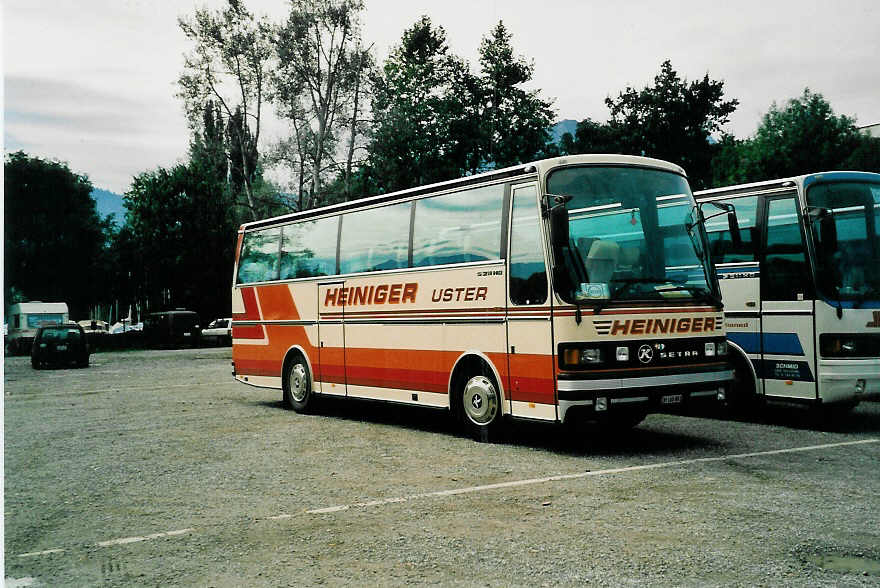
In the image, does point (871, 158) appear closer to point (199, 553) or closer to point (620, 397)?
point (620, 397)

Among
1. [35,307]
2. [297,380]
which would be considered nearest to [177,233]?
[35,307]

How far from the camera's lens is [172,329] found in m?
50.6

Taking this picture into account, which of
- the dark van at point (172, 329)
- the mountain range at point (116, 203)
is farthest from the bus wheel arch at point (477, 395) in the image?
the dark van at point (172, 329)

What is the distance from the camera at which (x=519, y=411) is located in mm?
10273

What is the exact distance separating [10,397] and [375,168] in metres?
24.0

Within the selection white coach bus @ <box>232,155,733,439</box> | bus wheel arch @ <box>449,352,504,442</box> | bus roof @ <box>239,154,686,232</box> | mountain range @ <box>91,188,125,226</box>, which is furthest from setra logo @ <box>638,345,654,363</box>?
mountain range @ <box>91,188,125,226</box>

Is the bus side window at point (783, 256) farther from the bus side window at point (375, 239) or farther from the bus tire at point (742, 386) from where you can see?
the bus side window at point (375, 239)

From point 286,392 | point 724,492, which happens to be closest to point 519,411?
point 724,492

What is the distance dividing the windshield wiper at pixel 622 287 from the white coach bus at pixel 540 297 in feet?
0.05

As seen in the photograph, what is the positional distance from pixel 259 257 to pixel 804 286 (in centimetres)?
953

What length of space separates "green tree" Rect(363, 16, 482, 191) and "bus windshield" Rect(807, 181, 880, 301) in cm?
2978

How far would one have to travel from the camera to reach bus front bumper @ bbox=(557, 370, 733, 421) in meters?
9.52

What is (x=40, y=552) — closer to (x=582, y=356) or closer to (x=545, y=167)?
(x=582, y=356)

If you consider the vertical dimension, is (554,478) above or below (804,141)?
below
